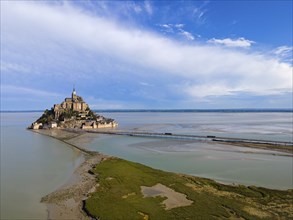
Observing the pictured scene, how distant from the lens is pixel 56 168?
34.6 m

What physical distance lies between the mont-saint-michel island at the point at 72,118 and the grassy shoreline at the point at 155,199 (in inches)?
2890

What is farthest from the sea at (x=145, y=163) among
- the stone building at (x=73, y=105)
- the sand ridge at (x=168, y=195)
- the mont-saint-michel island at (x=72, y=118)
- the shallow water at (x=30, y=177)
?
the stone building at (x=73, y=105)

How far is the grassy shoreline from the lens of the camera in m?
18.3

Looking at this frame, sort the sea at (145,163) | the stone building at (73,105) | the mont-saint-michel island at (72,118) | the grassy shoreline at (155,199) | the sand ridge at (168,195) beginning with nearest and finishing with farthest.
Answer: the grassy shoreline at (155,199), the sand ridge at (168,195), the sea at (145,163), the mont-saint-michel island at (72,118), the stone building at (73,105)

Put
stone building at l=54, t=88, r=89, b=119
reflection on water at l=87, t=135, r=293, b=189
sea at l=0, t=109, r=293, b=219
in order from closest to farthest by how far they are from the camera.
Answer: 1. sea at l=0, t=109, r=293, b=219
2. reflection on water at l=87, t=135, r=293, b=189
3. stone building at l=54, t=88, r=89, b=119

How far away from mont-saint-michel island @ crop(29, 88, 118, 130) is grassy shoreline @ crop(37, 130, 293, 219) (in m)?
73.4

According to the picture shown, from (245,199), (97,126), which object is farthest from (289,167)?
(97,126)

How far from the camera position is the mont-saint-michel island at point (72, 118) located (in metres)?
99.2

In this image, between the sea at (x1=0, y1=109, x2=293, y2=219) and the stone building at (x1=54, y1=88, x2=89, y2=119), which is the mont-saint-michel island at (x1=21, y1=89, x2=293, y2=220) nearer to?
the sea at (x1=0, y1=109, x2=293, y2=219)

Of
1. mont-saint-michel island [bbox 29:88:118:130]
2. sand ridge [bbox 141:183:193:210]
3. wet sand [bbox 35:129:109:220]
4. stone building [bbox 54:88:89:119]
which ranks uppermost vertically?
stone building [bbox 54:88:89:119]

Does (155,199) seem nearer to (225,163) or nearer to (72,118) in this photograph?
(225,163)

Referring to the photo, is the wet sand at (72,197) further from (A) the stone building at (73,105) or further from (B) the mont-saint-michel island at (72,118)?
(A) the stone building at (73,105)

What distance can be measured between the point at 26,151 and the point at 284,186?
133 ft

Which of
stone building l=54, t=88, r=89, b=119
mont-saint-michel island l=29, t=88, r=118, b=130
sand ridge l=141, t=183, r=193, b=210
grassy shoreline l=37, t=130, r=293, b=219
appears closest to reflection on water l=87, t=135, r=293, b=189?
grassy shoreline l=37, t=130, r=293, b=219
